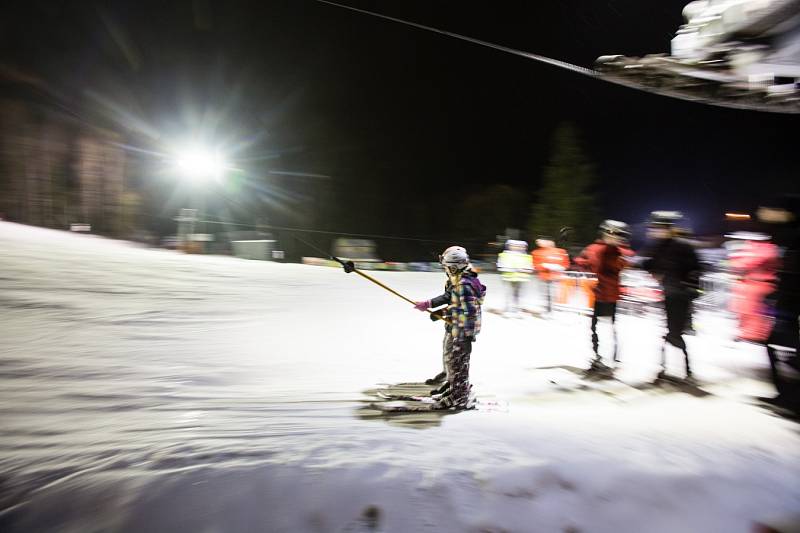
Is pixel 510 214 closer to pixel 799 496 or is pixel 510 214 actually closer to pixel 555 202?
pixel 555 202

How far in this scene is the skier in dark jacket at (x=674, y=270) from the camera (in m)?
4.70

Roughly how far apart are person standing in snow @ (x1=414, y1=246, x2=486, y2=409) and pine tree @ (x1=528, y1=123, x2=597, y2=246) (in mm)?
29984

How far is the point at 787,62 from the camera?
22.3 ft

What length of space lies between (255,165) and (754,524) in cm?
2590

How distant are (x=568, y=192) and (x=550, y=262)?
86.4 ft

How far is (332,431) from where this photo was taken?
3.30 m

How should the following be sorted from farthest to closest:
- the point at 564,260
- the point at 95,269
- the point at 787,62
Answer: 1. the point at 564,260
2. the point at 95,269
3. the point at 787,62

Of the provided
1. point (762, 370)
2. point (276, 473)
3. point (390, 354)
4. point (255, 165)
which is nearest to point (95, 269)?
point (390, 354)

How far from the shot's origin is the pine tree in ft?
106

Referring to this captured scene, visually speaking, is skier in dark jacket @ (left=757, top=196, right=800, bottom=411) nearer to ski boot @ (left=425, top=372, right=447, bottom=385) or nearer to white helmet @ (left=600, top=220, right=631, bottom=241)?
white helmet @ (left=600, top=220, right=631, bottom=241)

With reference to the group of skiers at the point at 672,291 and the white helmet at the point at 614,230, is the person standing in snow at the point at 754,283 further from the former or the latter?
the white helmet at the point at 614,230

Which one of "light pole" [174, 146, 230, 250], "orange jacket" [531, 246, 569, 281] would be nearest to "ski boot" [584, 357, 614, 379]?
"orange jacket" [531, 246, 569, 281]

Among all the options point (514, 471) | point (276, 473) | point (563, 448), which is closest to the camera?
point (276, 473)

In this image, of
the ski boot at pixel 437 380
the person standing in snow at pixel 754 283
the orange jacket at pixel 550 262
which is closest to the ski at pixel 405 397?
the ski boot at pixel 437 380
